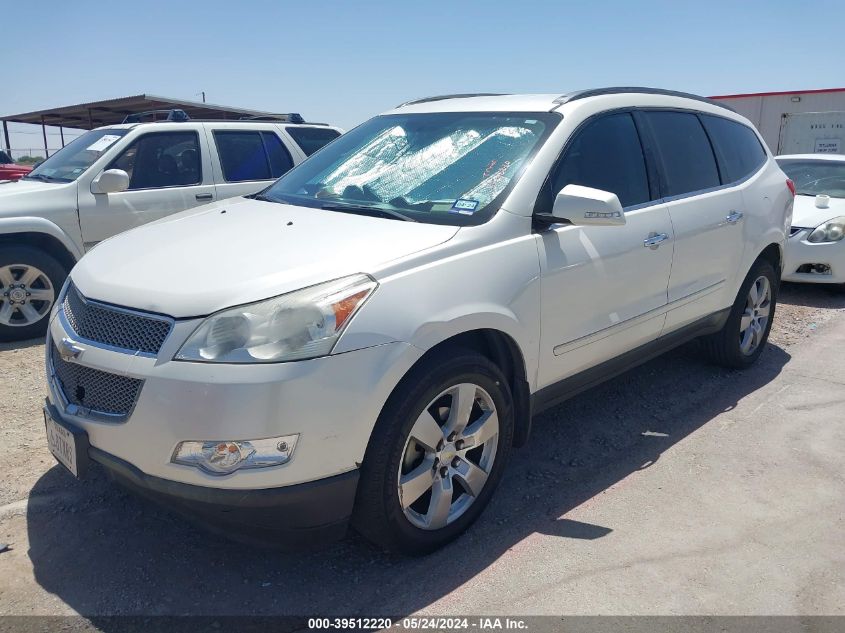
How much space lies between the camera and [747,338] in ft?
16.7

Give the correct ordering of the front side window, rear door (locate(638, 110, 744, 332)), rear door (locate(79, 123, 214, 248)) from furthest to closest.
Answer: the front side window
rear door (locate(79, 123, 214, 248))
rear door (locate(638, 110, 744, 332))

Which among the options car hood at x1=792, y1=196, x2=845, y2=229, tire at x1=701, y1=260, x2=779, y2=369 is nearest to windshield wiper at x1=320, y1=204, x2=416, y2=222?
tire at x1=701, y1=260, x2=779, y2=369

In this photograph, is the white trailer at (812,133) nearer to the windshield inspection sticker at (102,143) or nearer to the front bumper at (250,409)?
the windshield inspection sticker at (102,143)

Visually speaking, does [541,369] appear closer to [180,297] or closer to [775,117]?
[180,297]

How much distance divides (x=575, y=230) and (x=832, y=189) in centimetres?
663

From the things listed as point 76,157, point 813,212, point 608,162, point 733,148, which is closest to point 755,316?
point 733,148

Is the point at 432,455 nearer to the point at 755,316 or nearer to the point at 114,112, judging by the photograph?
the point at 755,316

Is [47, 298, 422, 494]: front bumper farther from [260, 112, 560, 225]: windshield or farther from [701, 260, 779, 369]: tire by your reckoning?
[701, 260, 779, 369]: tire

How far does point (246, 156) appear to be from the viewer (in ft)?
22.8

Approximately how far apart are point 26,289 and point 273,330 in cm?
445

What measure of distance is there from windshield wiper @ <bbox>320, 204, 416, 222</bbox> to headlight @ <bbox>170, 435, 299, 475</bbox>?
1199 mm

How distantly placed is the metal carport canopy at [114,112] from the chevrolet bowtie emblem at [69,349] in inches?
537

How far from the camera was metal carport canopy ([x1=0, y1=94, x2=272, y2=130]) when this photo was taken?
15547 millimetres

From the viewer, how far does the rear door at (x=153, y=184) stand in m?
6.10
